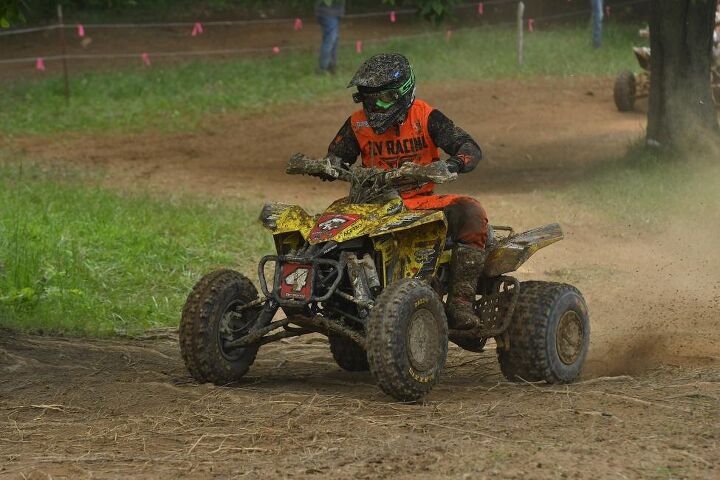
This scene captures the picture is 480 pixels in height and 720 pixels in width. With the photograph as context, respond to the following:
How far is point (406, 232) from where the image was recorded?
23.6 feet

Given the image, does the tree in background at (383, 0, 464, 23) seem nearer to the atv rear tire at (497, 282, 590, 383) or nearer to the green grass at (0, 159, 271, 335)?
the green grass at (0, 159, 271, 335)

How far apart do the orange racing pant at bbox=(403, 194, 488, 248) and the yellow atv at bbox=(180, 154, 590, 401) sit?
119 mm

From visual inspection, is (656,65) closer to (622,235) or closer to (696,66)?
(696,66)

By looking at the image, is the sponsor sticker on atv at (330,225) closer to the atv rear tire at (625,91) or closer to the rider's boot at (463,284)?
the rider's boot at (463,284)

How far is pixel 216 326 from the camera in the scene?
7.20 metres

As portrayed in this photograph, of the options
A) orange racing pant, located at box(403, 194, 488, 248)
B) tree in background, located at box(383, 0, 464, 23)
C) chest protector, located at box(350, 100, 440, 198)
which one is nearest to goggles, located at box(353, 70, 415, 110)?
chest protector, located at box(350, 100, 440, 198)

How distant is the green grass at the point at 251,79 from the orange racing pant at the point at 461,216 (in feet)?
43.1

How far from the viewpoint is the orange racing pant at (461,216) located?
288 inches

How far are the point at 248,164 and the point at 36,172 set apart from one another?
9.55ft

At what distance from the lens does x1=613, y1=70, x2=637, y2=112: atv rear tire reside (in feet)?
68.9

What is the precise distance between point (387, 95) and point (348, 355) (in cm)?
173

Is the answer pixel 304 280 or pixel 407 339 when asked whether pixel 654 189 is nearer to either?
pixel 304 280

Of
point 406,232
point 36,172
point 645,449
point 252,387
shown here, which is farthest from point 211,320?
point 36,172

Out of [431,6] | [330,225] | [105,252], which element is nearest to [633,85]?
[431,6]
